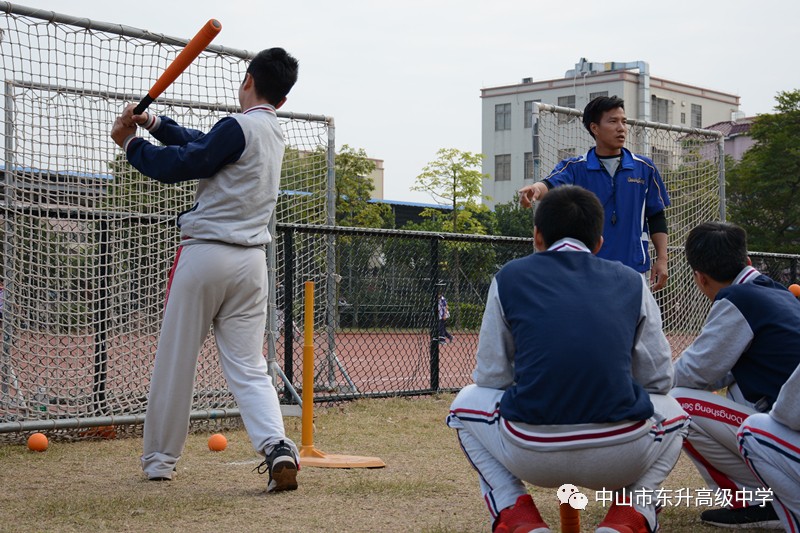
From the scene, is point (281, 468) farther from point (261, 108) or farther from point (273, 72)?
point (273, 72)

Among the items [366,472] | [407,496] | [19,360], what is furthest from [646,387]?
[19,360]

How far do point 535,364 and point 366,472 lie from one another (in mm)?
2311

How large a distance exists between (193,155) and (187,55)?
64 cm

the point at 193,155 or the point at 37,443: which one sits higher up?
the point at 193,155

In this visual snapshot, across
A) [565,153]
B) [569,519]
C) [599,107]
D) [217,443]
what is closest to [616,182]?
[599,107]

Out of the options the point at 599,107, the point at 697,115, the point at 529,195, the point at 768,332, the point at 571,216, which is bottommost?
the point at 768,332

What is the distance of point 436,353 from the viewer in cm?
884

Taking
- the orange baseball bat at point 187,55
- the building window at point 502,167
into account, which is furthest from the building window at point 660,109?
the orange baseball bat at point 187,55

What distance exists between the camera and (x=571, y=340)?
2.99 meters

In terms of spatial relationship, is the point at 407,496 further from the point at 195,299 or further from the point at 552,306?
the point at 552,306

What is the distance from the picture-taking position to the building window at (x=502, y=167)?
197 ft

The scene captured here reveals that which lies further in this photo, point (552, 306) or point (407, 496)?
point (407, 496)

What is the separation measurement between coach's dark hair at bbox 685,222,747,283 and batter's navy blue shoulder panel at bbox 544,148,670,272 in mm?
1284

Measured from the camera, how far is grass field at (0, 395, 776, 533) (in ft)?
12.6
